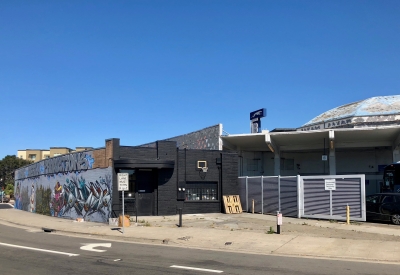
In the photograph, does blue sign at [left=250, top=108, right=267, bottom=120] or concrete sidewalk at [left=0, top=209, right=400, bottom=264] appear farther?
blue sign at [left=250, top=108, right=267, bottom=120]

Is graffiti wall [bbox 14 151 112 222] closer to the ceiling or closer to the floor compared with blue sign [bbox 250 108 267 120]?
closer to the floor

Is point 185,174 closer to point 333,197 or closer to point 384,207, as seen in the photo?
point 333,197

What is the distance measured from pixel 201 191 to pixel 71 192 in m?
8.86

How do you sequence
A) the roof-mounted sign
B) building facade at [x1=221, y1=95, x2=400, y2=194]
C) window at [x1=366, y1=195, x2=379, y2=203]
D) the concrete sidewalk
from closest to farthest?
the concrete sidewalk
window at [x1=366, y1=195, x2=379, y2=203]
building facade at [x1=221, y1=95, x2=400, y2=194]
the roof-mounted sign

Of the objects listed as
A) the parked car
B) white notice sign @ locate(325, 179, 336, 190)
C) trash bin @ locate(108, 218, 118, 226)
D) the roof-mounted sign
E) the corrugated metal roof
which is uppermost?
the corrugated metal roof

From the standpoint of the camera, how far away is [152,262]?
1088 centimetres

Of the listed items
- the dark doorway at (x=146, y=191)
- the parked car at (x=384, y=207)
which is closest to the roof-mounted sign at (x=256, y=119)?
the dark doorway at (x=146, y=191)

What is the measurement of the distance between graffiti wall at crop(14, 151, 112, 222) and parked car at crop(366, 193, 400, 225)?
13780 mm

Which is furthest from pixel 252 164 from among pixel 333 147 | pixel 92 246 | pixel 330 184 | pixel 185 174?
pixel 92 246

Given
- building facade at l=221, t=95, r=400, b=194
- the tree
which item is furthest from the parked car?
the tree

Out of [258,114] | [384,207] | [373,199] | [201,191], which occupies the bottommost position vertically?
[384,207]

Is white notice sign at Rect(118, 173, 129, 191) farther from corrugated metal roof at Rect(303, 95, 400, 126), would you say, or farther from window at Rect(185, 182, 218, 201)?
corrugated metal roof at Rect(303, 95, 400, 126)

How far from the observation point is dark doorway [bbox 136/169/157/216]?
2361 centimetres

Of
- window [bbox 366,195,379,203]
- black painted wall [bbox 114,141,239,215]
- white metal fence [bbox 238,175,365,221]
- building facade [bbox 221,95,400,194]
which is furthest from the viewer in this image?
building facade [bbox 221,95,400,194]
